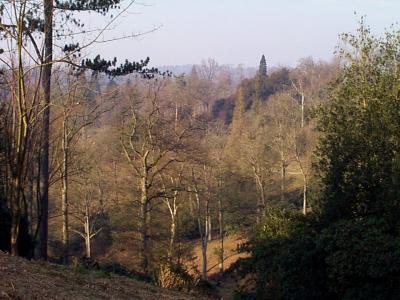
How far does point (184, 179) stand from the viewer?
24312mm

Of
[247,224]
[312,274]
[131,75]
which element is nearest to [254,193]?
[247,224]

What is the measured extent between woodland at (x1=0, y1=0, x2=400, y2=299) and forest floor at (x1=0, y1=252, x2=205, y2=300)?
0.61 m

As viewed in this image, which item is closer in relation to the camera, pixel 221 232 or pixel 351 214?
pixel 351 214

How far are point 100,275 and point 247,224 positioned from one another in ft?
73.8

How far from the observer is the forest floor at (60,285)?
532 centimetres

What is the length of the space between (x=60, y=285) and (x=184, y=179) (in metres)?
18.2

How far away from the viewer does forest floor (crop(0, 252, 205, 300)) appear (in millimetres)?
5316

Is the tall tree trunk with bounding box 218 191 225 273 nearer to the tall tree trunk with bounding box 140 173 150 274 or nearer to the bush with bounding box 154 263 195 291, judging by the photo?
the tall tree trunk with bounding box 140 173 150 274

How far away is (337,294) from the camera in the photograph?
10672mm

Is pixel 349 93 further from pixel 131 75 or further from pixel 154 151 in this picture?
pixel 154 151

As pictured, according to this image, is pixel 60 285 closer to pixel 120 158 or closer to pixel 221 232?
pixel 120 158

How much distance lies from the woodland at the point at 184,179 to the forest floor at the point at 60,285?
1.99ft

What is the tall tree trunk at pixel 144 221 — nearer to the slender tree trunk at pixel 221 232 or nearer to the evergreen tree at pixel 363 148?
the slender tree trunk at pixel 221 232

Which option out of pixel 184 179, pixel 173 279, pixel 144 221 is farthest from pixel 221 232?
pixel 173 279
